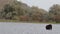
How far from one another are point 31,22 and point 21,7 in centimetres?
83

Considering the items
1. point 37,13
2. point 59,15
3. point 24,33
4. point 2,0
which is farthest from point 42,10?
point 24,33

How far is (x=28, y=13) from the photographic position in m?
8.48

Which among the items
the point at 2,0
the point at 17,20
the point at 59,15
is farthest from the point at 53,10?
the point at 2,0

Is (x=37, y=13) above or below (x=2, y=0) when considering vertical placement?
below

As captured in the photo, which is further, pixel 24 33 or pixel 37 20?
pixel 37 20

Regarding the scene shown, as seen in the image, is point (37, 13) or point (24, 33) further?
point (37, 13)

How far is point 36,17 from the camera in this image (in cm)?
865

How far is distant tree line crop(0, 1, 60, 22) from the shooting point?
8.39m

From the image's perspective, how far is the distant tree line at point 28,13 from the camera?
8391 mm

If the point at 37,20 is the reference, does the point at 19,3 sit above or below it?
above

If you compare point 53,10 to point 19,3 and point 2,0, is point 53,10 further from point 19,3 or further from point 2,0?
point 2,0

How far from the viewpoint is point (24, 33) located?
6.08m

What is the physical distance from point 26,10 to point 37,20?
0.68 m

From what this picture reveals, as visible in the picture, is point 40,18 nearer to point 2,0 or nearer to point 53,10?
point 53,10
